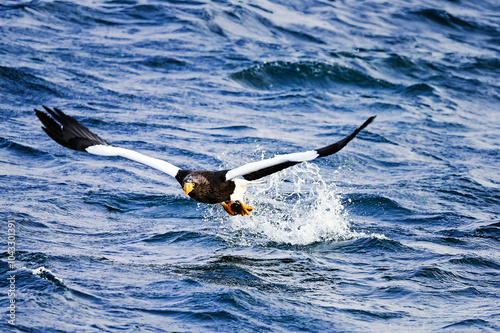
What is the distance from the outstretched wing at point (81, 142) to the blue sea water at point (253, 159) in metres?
0.86

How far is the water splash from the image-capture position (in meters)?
9.39

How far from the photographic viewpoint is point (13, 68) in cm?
1548

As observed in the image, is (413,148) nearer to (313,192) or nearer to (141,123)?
(313,192)

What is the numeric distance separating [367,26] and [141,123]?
10562 mm

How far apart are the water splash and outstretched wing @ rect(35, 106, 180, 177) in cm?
121

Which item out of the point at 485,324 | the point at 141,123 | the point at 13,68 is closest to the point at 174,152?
the point at 141,123

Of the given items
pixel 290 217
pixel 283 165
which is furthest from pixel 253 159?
pixel 283 165

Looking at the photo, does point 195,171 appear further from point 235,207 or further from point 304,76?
point 304,76

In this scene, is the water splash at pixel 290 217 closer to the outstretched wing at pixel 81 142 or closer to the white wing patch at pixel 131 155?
the white wing patch at pixel 131 155

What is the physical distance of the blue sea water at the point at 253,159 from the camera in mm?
7254

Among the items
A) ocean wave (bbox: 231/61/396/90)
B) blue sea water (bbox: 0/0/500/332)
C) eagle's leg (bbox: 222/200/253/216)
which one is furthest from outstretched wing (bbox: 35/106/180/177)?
ocean wave (bbox: 231/61/396/90)

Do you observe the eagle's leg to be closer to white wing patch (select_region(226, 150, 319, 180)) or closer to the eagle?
the eagle

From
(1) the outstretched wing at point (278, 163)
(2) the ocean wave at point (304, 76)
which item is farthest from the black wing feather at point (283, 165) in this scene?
(2) the ocean wave at point (304, 76)

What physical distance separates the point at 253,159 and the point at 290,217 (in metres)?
2.52
